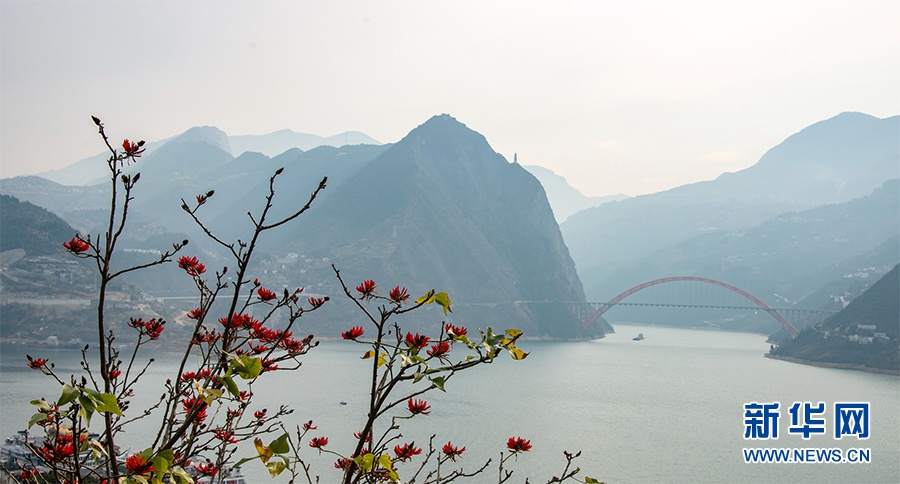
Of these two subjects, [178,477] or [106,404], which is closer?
[106,404]

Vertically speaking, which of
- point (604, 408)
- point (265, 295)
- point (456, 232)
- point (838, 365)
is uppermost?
point (456, 232)

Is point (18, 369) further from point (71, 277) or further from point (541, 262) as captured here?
point (541, 262)

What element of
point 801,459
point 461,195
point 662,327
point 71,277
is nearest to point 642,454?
point 801,459

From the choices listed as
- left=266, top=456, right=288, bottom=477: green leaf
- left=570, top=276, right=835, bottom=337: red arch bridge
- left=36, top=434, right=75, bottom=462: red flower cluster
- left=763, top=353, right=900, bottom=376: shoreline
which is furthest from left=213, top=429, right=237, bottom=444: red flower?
left=570, top=276, right=835, bottom=337: red arch bridge

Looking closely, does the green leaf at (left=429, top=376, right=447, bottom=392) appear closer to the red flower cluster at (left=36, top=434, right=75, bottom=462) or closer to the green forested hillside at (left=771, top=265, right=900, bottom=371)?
the red flower cluster at (left=36, top=434, right=75, bottom=462)

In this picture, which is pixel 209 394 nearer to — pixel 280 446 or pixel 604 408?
pixel 280 446

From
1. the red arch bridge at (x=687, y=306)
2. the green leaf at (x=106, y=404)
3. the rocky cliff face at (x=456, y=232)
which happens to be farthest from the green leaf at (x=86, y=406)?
the red arch bridge at (x=687, y=306)

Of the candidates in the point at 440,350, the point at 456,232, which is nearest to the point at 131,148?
the point at 440,350

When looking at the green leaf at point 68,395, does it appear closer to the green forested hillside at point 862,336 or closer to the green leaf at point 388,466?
the green leaf at point 388,466

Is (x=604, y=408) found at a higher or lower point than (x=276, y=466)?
lower
